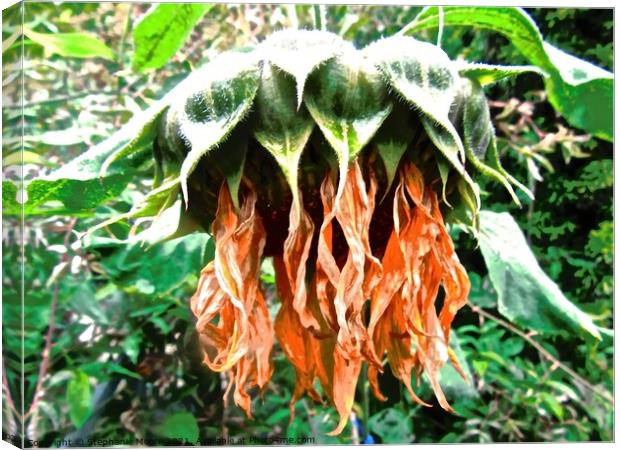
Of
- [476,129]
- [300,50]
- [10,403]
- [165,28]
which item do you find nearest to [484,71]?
[476,129]

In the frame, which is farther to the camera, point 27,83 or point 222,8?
point 222,8

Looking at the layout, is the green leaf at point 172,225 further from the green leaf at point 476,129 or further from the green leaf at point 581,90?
the green leaf at point 581,90

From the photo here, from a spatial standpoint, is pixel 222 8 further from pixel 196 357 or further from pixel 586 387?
pixel 586 387

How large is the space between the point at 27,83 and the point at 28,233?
0.74 feet

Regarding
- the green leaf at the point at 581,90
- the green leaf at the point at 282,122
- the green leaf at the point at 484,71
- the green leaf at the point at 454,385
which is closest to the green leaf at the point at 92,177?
the green leaf at the point at 282,122

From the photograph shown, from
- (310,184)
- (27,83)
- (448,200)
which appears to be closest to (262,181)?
(310,184)

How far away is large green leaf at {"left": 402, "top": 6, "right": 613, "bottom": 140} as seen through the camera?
0.94m

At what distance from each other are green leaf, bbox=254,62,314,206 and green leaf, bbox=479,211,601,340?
503 millimetres

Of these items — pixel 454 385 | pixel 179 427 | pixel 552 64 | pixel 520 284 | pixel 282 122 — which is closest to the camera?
pixel 282 122

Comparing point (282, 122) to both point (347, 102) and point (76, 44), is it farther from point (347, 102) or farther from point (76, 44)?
point (76, 44)

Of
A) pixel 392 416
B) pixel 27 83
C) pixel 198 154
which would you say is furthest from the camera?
pixel 392 416

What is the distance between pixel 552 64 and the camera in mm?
964

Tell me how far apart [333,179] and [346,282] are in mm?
79

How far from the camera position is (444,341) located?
75cm
